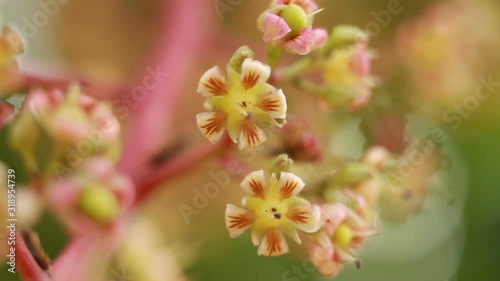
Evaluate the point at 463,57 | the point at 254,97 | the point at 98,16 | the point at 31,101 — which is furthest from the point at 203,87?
the point at 98,16

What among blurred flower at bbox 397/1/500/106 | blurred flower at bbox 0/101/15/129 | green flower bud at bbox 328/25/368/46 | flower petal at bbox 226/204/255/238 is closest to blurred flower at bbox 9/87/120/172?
blurred flower at bbox 0/101/15/129

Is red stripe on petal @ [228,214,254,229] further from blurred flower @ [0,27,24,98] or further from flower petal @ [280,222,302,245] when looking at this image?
blurred flower @ [0,27,24,98]

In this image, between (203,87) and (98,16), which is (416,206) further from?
(98,16)

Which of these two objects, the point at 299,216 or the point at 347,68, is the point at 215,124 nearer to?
the point at 299,216

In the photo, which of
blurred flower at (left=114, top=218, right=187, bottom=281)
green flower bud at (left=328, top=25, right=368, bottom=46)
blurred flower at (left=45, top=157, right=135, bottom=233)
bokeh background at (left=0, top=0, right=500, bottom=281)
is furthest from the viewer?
bokeh background at (left=0, top=0, right=500, bottom=281)

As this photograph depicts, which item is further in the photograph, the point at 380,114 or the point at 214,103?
the point at 380,114

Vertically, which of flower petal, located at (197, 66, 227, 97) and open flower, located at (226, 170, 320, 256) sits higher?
flower petal, located at (197, 66, 227, 97)

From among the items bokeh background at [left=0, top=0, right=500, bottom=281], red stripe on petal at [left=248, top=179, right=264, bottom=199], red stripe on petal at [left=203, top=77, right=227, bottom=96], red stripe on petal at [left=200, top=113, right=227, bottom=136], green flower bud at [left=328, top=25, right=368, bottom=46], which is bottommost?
red stripe on petal at [left=248, top=179, right=264, bottom=199]

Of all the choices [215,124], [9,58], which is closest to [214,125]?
[215,124]

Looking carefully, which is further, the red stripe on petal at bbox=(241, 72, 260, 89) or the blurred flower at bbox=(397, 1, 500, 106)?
the blurred flower at bbox=(397, 1, 500, 106)
